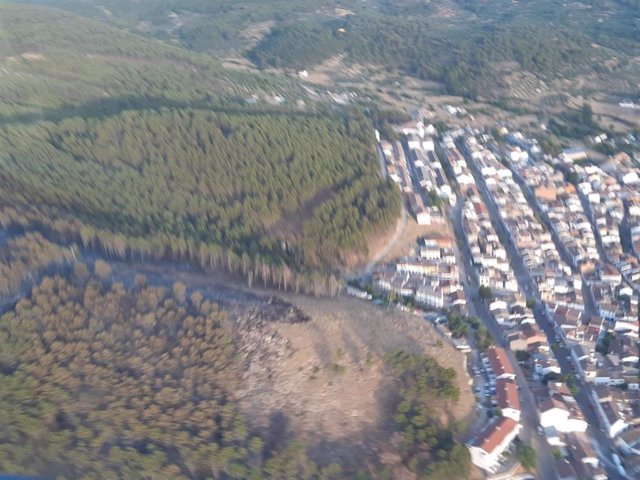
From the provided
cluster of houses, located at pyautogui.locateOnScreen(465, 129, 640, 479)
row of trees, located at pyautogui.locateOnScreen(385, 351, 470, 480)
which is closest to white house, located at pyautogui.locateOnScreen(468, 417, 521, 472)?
row of trees, located at pyautogui.locateOnScreen(385, 351, 470, 480)

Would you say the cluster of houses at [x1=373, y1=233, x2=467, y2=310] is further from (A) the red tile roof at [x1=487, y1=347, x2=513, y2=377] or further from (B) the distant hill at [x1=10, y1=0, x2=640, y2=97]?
(B) the distant hill at [x1=10, y1=0, x2=640, y2=97]

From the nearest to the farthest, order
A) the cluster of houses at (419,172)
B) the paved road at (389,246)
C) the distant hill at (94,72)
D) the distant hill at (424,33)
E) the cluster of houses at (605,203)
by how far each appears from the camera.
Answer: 1. the paved road at (389,246)
2. the cluster of houses at (605,203)
3. the cluster of houses at (419,172)
4. the distant hill at (94,72)
5. the distant hill at (424,33)

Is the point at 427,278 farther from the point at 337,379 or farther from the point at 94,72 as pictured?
the point at 94,72

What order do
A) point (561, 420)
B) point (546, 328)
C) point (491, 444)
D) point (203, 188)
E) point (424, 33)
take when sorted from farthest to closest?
point (424, 33)
point (203, 188)
point (546, 328)
point (561, 420)
point (491, 444)

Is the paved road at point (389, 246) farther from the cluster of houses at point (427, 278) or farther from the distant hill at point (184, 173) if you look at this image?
the distant hill at point (184, 173)

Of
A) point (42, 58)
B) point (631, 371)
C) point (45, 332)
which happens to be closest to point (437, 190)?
point (631, 371)

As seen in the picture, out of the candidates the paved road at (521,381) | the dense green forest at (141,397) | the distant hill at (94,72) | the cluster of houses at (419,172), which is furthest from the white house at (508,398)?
the distant hill at (94,72)

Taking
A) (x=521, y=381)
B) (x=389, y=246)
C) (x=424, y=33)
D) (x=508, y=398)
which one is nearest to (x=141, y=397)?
(x=508, y=398)
